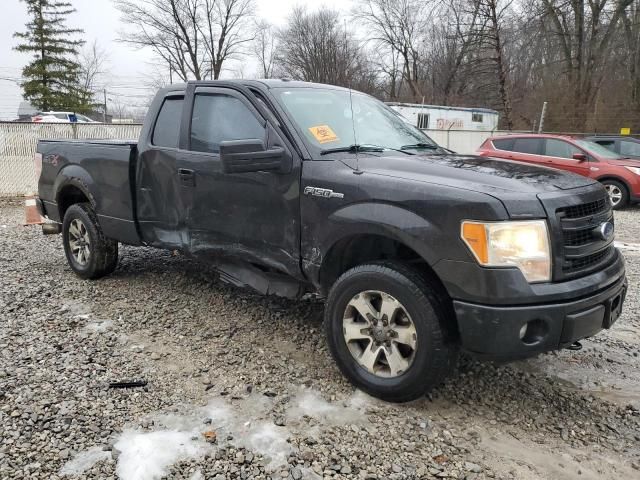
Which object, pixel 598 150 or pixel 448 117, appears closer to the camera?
pixel 598 150

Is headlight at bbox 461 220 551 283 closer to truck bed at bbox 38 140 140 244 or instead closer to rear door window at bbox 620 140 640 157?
truck bed at bbox 38 140 140 244

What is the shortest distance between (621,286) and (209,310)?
316cm

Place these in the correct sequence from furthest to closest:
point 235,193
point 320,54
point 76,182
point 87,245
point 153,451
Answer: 1. point 320,54
2. point 87,245
3. point 76,182
4. point 235,193
5. point 153,451

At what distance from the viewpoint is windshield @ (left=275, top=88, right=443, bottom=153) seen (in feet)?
11.9

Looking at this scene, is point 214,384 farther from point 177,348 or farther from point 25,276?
point 25,276

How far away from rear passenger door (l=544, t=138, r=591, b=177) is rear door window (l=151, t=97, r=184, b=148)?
8.98m

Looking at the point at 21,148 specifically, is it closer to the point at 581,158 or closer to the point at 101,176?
the point at 101,176

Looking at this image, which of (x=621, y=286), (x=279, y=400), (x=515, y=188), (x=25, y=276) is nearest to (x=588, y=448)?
(x=621, y=286)

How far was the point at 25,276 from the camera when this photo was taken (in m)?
5.68

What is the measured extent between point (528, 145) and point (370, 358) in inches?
390

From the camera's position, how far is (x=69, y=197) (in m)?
5.77

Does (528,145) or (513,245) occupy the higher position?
(528,145)

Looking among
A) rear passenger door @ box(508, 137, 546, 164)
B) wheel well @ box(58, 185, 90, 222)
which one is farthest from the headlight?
rear passenger door @ box(508, 137, 546, 164)

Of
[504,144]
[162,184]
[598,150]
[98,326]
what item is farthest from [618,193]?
[98,326]
